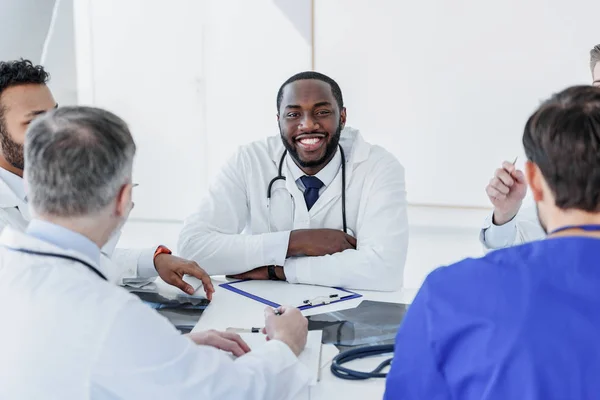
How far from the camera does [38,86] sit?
1929mm

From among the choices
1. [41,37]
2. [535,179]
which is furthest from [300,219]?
[41,37]

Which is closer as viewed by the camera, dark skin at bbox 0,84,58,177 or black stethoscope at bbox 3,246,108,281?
black stethoscope at bbox 3,246,108,281

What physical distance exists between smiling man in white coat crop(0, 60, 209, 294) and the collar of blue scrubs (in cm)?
75

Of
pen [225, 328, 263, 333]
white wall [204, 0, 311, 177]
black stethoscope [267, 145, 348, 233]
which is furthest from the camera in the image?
white wall [204, 0, 311, 177]

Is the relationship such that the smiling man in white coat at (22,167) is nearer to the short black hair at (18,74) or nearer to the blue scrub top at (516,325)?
the short black hair at (18,74)

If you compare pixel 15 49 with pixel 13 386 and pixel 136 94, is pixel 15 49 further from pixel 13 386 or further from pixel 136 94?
pixel 13 386

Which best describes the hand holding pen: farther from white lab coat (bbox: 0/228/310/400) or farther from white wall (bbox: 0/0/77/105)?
white wall (bbox: 0/0/77/105)

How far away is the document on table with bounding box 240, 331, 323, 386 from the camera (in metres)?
1.26

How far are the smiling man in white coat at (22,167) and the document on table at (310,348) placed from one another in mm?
423

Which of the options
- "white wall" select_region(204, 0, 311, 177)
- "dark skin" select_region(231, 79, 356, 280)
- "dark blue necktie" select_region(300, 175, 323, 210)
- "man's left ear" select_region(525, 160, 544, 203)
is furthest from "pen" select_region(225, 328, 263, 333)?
"white wall" select_region(204, 0, 311, 177)

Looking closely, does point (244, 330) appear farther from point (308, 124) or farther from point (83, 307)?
point (308, 124)

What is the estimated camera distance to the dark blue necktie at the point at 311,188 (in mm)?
2266

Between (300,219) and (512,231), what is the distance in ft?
2.34

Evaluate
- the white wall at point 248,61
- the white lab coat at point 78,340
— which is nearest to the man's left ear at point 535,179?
the white lab coat at point 78,340
